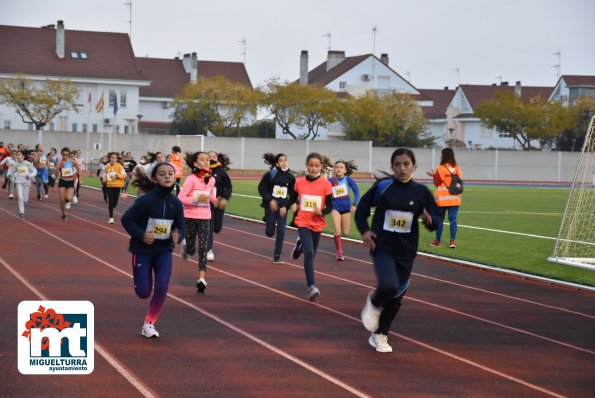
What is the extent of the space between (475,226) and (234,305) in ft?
52.9

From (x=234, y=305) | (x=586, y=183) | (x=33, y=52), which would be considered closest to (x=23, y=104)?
(x=33, y=52)

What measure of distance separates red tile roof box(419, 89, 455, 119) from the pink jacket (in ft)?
335

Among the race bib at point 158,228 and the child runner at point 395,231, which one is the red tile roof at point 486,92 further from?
the race bib at point 158,228

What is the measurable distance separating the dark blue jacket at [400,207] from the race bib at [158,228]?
1.90 meters

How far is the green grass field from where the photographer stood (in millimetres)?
17828

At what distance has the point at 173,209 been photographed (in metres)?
9.99

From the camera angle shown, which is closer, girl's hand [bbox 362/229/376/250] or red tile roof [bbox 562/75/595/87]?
girl's hand [bbox 362/229/376/250]

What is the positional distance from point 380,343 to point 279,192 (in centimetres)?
836

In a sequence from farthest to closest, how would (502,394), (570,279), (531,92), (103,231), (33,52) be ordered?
(531,92) < (33,52) < (103,231) < (570,279) < (502,394)

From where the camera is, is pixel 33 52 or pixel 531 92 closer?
pixel 33 52

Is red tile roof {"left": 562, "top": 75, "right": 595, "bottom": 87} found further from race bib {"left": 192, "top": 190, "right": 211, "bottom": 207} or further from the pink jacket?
race bib {"left": 192, "top": 190, "right": 211, "bottom": 207}

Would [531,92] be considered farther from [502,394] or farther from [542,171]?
[502,394]
